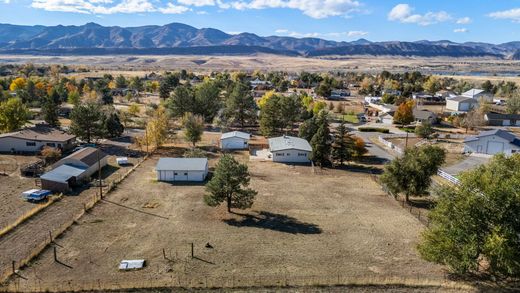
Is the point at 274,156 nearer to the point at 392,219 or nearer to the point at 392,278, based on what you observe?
the point at 392,219

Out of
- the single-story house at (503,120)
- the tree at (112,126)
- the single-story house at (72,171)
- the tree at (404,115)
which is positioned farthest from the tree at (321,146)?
the single-story house at (503,120)

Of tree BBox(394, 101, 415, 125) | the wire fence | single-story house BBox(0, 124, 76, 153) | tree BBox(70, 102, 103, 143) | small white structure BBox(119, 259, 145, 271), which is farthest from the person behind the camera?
tree BBox(394, 101, 415, 125)

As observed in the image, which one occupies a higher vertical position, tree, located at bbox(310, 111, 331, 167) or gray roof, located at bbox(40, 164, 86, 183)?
tree, located at bbox(310, 111, 331, 167)

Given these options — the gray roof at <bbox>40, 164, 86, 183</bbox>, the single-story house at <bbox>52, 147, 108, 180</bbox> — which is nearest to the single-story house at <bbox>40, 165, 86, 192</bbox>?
the gray roof at <bbox>40, 164, 86, 183</bbox>

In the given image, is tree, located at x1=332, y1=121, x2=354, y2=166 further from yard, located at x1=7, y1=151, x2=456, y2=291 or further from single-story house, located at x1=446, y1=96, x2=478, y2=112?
single-story house, located at x1=446, y1=96, x2=478, y2=112

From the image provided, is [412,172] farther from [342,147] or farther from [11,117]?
[11,117]

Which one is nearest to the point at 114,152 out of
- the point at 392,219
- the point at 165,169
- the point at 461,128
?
the point at 165,169
